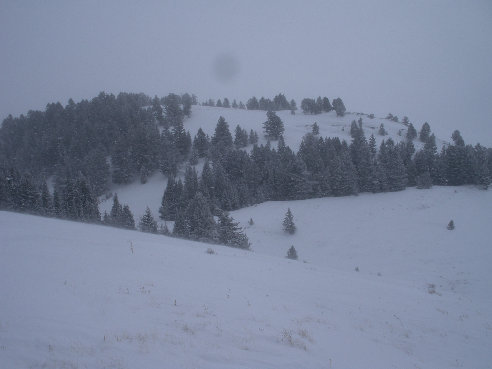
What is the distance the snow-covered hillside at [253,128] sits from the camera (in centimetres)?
6906

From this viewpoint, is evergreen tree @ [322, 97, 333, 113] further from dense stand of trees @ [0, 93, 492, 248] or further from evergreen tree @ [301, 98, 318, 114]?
dense stand of trees @ [0, 93, 492, 248]

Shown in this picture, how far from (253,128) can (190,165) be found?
→ 3589cm

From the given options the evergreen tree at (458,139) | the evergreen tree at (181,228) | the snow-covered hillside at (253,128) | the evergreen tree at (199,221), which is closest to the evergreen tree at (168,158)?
the snow-covered hillside at (253,128)

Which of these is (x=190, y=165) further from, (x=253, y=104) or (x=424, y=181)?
(x=253, y=104)

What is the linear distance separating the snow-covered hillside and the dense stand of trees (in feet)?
14.2

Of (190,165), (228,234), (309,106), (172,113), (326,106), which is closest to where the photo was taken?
(228,234)

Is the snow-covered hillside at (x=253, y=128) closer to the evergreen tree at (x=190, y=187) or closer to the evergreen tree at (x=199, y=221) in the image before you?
the evergreen tree at (x=190, y=187)

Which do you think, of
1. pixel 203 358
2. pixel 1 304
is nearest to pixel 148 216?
pixel 1 304

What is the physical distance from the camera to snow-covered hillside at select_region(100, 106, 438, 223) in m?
69.1

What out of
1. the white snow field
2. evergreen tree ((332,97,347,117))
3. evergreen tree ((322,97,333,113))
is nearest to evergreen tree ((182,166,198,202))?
the white snow field

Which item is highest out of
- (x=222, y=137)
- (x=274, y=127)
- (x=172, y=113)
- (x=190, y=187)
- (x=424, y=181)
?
(x=172, y=113)

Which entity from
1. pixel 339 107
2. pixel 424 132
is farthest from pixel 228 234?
pixel 339 107

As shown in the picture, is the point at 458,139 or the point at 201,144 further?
the point at 201,144

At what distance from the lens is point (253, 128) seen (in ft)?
338
